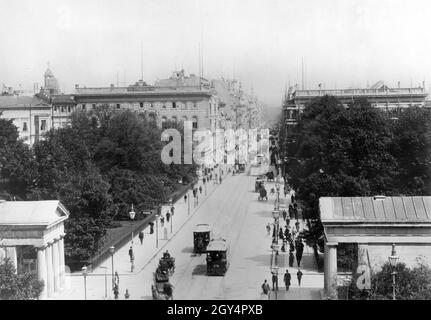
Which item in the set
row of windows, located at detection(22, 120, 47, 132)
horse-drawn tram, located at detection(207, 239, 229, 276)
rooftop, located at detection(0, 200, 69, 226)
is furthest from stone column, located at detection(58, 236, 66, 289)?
row of windows, located at detection(22, 120, 47, 132)

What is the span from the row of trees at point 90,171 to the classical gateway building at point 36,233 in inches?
263

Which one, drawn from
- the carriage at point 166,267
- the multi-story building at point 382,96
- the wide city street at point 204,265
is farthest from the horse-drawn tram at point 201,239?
the multi-story building at point 382,96

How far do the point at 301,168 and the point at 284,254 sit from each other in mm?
15647

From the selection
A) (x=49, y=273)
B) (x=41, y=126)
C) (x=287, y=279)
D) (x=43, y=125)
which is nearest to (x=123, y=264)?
(x=49, y=273)

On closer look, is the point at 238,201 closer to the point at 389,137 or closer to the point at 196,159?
the point at 196,159

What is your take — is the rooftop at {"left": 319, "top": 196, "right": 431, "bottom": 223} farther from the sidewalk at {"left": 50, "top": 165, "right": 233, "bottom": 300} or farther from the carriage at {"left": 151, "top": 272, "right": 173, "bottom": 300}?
the sidewalk at {"left": 50, "top": 165, "right": 233, "bottom": 300}

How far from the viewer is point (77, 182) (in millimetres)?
46281

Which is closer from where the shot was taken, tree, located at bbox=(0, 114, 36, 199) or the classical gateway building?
the classical gateway building

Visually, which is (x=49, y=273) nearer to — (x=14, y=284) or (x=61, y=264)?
(x=61, y=264)

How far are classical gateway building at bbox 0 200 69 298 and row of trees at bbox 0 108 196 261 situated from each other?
6.68 meters

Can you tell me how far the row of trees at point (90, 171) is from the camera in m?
43.5

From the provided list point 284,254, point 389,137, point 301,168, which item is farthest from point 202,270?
point 301,168

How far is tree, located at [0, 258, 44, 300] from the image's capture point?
26906 mm

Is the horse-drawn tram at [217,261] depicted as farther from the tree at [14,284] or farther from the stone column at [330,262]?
the tree at [14,284]
